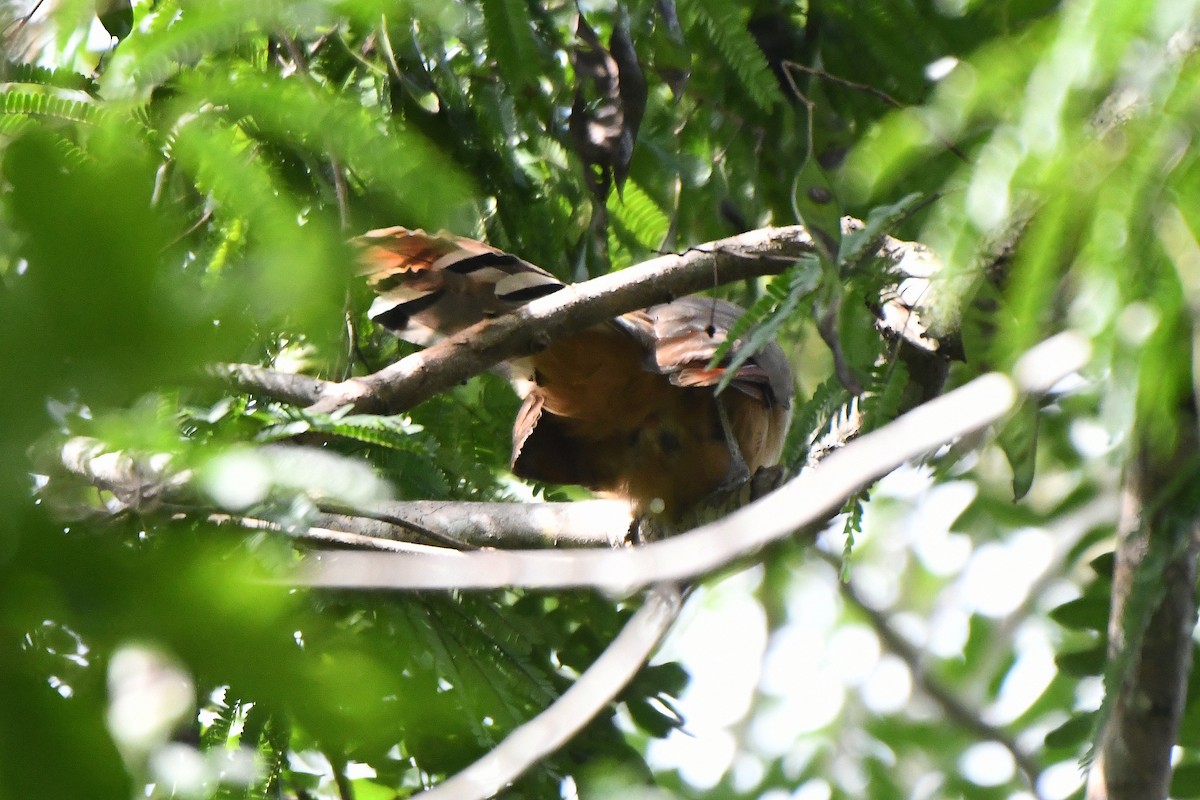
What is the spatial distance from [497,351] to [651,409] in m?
1.03

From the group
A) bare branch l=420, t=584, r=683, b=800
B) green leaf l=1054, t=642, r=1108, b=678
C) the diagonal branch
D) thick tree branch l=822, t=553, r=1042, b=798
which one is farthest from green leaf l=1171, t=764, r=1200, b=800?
bare branch l=420, t=584, r=683, b=800

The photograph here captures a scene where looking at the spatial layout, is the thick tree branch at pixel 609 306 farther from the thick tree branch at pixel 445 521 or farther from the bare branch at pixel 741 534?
the bare branch at pixel 741 534

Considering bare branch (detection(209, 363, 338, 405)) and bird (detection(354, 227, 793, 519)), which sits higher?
bare branch (detection(209, 363, 338, 405))

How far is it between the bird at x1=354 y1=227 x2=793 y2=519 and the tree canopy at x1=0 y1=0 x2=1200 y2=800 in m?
0.19

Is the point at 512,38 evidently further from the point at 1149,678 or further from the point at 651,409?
the point at 1149,678

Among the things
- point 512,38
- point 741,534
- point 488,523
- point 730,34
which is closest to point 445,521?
point 488,523

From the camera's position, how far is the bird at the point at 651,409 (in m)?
3.15

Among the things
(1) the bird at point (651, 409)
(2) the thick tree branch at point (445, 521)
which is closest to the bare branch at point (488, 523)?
(2) the thick tree branch at point (445, 521)

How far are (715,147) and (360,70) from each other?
115cm

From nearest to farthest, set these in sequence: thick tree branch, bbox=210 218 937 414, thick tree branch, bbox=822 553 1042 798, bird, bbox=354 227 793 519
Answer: thick tree branch, bbox=210 218 937 414, bird, bbox=354 227 793 519, thick tree branch, bbox=822 553 1042 798

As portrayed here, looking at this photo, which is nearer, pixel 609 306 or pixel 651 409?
pixel 609 306

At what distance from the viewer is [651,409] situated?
11.3ft

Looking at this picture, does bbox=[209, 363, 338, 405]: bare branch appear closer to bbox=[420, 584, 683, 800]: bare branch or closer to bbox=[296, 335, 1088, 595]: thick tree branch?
bbox=[296, 335, 1088, 595]: thick tree branch

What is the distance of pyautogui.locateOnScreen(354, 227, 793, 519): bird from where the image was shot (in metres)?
3.15
